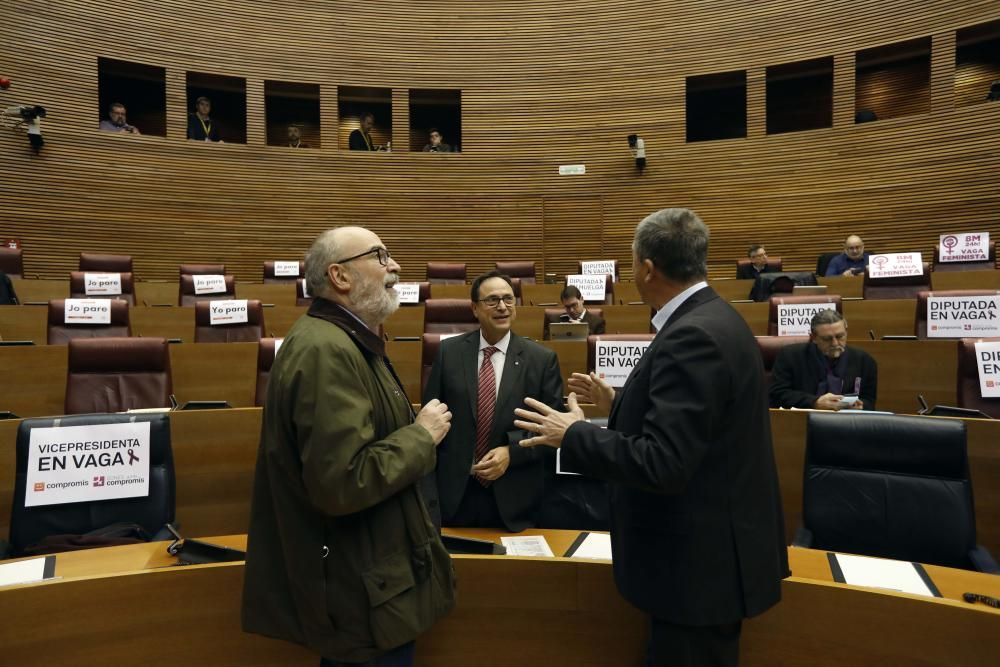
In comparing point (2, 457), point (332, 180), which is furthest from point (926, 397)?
point (332, 180)

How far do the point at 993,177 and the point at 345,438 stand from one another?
29.4 ft

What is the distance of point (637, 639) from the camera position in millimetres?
1493

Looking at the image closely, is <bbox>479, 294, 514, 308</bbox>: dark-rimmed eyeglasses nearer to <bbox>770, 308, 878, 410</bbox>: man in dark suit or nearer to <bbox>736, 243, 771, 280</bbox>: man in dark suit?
<bbox>770, 308, 878, 410</bbox>: man in dark suit

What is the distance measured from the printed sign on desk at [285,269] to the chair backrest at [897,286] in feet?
20.9

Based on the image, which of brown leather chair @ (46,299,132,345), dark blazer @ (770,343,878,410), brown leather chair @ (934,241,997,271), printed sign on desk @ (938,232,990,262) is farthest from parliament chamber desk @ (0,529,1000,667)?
printed sign on desk @ (938,232,990,262)

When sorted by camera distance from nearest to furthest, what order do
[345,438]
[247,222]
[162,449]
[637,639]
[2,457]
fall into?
[345,438] → [637,639] → [162,449] → [2,457] → [247,222]

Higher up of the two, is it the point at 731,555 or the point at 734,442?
the point at 734,442

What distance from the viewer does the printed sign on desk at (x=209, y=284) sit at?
21.1ft

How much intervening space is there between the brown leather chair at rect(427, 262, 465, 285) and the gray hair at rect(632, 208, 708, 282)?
6.54 metres

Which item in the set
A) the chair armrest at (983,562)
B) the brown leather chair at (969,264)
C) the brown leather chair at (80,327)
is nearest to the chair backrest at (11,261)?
the brown leather chair at (80,327)

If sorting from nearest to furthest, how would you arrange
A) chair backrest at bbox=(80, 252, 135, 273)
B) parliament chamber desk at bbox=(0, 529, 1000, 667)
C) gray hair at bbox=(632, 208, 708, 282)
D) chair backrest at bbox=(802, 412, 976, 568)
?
gray hair at bbox=(632, 208, 708, 282) < parliament chamber desk at bbox=(0, 529, 1000, 667) < chair backrest at bbox=(802, 412, 976, 568) < chair backrest at bbox=(80, 252, 135, 273)

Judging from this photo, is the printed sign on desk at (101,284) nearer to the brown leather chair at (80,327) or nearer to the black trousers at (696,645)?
the brown leather chair at (80,327)

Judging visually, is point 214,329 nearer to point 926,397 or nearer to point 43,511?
point 43,511

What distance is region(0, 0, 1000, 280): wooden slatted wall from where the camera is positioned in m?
7.60
